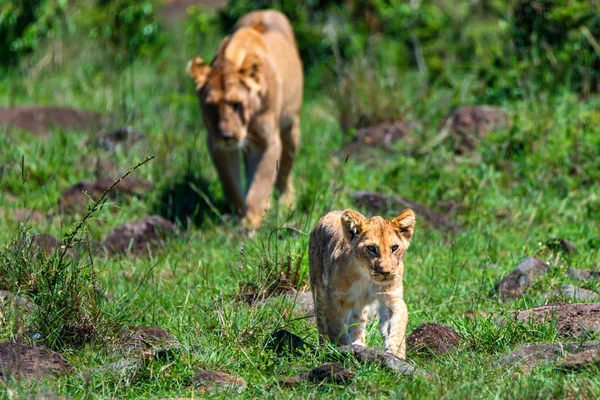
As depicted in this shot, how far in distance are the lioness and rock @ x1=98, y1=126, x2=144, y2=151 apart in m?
1.56

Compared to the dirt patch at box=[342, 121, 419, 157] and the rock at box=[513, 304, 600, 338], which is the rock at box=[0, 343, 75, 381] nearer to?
the rock at box=[513, 304, 600, 338]

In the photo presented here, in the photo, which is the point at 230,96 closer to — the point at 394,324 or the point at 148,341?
the point at 148,341

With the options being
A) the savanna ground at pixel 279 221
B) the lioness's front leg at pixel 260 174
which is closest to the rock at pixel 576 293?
the savanna ground at pixel 279 221

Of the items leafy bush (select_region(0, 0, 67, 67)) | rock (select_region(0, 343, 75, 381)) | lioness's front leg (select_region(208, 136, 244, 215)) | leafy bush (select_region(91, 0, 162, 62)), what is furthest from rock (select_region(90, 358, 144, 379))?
leafy bush (select_region(91, 0, 162, 62))

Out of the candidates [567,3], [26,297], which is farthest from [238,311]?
[567,3]

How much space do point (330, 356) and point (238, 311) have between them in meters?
0.74

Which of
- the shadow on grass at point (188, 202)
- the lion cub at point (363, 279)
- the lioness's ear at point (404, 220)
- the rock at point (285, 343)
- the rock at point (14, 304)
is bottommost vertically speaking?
the shadow on grass at point (188, 202)

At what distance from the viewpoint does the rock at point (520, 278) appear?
6.63 meters

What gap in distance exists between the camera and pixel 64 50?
45.2 ft

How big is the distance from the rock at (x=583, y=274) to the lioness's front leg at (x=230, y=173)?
324cm

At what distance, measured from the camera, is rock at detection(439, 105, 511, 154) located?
10273 mm

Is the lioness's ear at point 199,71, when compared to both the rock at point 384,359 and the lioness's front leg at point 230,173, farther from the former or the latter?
the rock at point 384,359

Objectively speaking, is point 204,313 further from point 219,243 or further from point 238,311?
point 219,243

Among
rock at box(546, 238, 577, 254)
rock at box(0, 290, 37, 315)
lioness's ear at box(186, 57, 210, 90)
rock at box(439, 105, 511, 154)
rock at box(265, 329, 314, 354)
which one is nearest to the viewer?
rock at box(265, 329, 314, 354)
